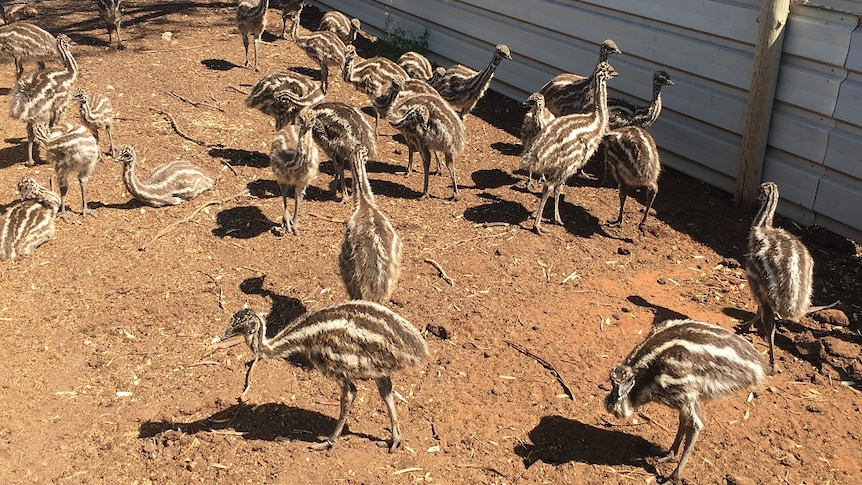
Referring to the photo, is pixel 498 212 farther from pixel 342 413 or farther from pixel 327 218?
pixel 342 413

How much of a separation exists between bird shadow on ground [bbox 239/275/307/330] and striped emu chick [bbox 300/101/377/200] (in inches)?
89.8

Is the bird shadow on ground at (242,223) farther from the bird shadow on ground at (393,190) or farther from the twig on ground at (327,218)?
the bird shadow on ground at (393,190)

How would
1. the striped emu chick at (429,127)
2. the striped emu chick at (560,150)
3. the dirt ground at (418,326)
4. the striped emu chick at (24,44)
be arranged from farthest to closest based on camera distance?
the striped emu chick at (24,44) < the striped emu chick at (429,127) < the striped emu chick at (560,150) < the dirt ground at (418,326)

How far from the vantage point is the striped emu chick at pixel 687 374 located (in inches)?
231

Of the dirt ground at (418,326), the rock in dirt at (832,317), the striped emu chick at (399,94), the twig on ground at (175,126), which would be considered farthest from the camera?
the twig on ground at (175,126)

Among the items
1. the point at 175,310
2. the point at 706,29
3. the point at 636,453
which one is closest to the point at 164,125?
the point at 175,310

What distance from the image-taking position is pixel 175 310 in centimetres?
798

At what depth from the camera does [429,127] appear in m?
10.3

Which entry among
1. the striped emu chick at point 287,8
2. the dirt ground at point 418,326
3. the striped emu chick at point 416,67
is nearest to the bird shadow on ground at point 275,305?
the dirt ground at point 418,326

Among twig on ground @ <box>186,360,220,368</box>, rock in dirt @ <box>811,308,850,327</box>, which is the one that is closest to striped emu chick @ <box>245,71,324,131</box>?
twig on ground @ <box>186,360,220,368</box>

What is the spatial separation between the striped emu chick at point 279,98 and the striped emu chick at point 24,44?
12.9 ft

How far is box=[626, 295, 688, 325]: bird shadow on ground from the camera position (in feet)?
26.0

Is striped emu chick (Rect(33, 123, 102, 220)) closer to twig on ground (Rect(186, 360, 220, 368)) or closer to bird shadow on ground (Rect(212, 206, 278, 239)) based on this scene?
bird shadow on ground (Rect(212, 206, 278, 239))

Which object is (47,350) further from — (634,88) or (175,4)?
(175,4)
